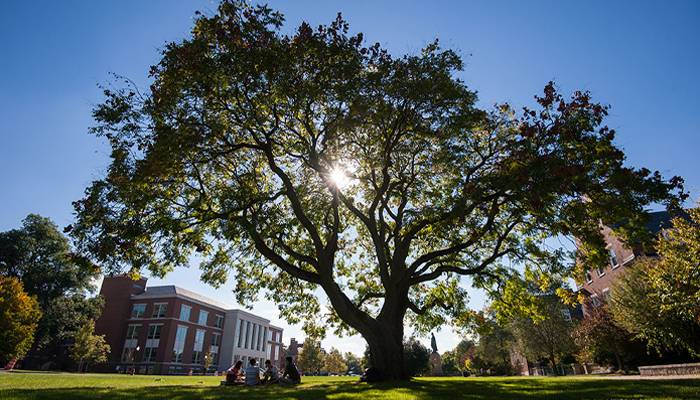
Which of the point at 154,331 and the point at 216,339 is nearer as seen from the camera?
the point at 154,331

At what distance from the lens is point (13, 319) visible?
111 feet

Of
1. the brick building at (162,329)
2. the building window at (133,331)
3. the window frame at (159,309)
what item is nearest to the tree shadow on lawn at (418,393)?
the brick building at (162,329)

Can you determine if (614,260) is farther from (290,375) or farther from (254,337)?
(254,337)

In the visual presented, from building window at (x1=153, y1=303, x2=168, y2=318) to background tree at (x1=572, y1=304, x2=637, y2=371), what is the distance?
56.3 m

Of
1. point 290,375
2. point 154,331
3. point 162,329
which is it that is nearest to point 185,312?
point 162,329

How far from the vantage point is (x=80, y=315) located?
1950 inches

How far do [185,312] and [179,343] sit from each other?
194 inches

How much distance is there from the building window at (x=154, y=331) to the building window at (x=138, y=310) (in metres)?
3.35

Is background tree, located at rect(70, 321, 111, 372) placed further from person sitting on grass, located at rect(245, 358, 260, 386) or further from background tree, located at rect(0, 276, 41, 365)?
person sitting on grass, located at rect(245, 358, 260, 386)

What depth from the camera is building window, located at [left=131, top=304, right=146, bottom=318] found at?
6012 centimetres

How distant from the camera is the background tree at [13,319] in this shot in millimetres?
32844

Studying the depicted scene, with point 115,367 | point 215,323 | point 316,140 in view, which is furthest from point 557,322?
point 115,367

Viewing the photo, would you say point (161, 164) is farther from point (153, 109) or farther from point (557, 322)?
point (557, 322)

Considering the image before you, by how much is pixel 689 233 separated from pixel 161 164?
75.9 feet
